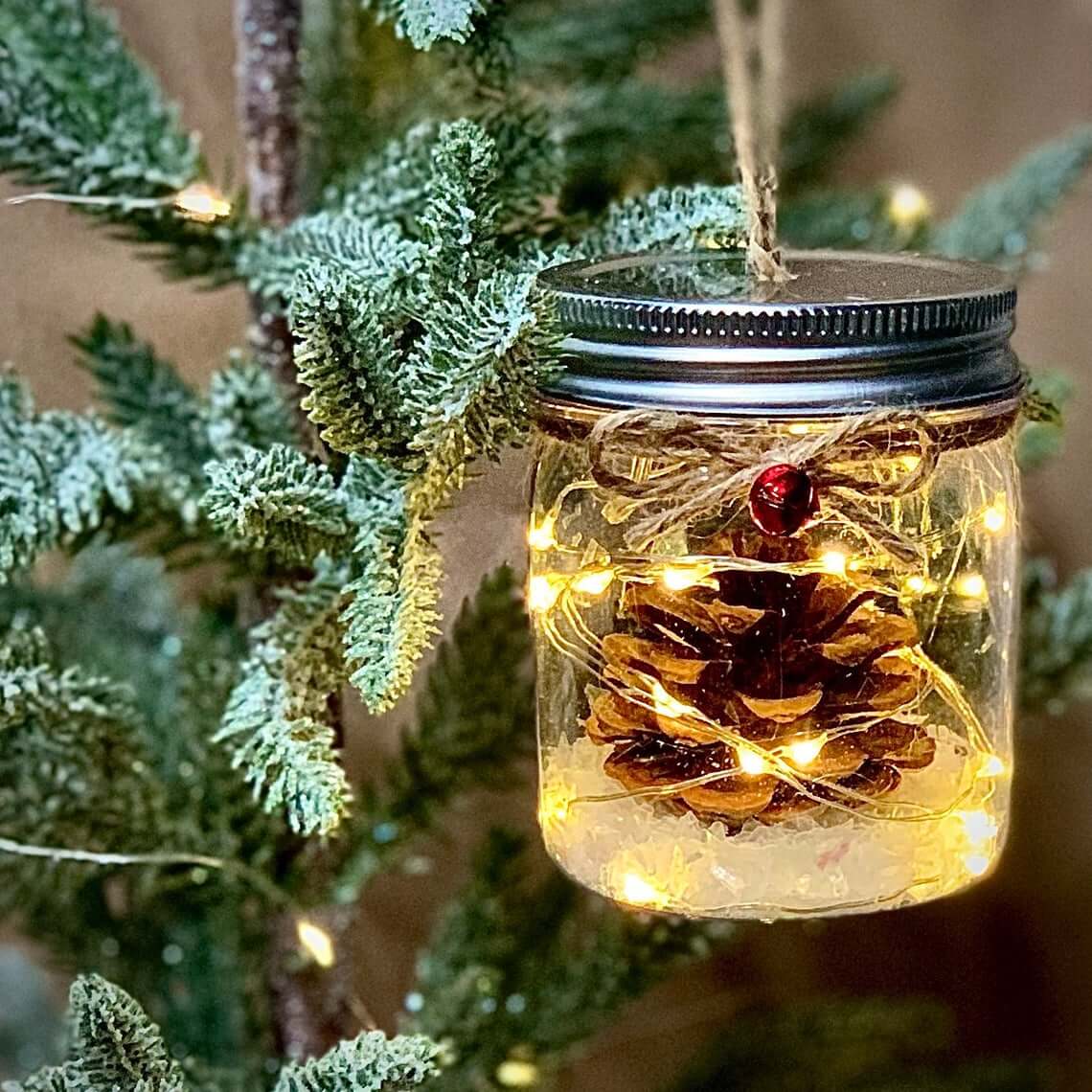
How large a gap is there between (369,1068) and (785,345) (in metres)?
0.25

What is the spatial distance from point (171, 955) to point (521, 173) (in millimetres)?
392

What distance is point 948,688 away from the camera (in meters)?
0.46

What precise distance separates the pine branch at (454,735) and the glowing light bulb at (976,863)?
20 centimetres

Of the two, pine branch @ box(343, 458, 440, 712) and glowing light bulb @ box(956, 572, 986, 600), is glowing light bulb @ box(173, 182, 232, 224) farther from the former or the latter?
glowing light bulb @ box(956, 572, 986, 600)

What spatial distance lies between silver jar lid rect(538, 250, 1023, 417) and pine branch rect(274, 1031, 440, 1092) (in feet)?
0.66

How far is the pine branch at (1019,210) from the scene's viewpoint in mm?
631

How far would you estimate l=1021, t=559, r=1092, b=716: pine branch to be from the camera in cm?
63

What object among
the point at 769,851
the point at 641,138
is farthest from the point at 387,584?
the point at 641,138

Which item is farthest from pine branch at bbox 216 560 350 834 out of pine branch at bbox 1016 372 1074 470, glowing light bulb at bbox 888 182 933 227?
glowing light bulb at bbox 888 182 933 227

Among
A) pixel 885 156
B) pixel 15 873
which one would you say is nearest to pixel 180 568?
pixel 15 873

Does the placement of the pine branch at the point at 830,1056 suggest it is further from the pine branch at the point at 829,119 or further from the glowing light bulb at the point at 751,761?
the pine branch at the point at 829,119

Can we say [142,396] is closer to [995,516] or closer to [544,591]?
[544,591]

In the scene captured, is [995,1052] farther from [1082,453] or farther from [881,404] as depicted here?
[881,404]

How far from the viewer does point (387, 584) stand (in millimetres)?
403
